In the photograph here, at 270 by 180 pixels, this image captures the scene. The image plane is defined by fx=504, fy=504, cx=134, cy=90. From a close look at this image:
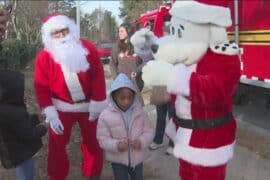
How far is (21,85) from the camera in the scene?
402cm

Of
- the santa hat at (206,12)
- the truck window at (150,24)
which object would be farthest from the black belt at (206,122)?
the truck window at (150,24)

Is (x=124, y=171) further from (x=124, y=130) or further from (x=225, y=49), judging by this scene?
(x=225, y=49)

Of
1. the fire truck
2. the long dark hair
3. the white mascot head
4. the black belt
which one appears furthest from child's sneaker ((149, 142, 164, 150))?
the white mascot head

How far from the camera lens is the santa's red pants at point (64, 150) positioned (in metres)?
4.88

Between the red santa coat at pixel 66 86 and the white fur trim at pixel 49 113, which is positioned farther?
the red santa coat at pixel 66 86

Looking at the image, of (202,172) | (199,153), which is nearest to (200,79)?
(199,153)

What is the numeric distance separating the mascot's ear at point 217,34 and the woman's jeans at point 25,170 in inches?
76.9

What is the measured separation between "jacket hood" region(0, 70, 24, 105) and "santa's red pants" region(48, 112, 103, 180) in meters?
0.89

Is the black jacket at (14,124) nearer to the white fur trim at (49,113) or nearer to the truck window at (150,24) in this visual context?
the white fur trim at (49,113)

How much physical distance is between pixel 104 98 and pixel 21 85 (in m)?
1.10

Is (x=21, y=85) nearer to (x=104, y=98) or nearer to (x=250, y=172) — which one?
(x=104, y=98)

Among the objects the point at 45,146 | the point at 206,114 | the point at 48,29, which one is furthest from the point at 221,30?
the point at 45,146

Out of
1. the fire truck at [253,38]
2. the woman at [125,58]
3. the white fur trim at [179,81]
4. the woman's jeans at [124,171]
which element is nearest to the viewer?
the white fur trim at [179,81]

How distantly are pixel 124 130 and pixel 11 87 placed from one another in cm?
102
